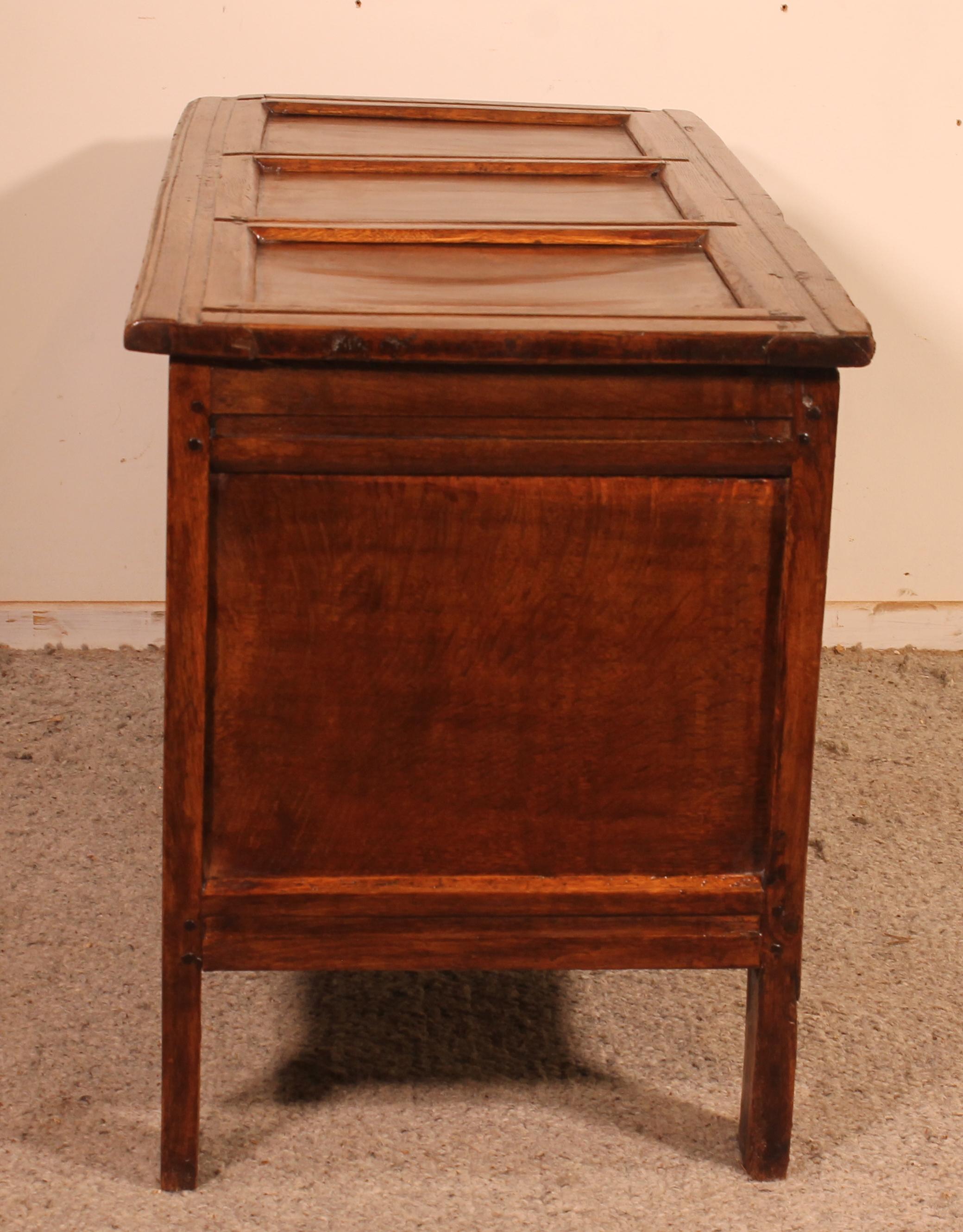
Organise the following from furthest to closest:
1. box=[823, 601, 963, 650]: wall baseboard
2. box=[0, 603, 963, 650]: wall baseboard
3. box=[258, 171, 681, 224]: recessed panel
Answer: box=[823, 601, 963, 650]: wall baseboard < box=[0, 603, 963, 650]: wall baseboard < box=[258, 171, 681, 224]: recessed panel

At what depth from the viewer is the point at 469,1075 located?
1690 mm

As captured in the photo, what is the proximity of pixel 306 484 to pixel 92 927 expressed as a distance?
34.0 inches

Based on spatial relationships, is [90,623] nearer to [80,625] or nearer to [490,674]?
[80,625]

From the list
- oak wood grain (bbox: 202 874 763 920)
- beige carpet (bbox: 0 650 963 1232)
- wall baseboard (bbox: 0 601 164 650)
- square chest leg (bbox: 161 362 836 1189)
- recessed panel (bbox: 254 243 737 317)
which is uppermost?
recessed panel (bbox: 254 243 737 317)

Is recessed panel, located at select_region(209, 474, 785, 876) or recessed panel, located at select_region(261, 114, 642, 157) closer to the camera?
recessed panel, located at select_region(209, 474, 785, 876)

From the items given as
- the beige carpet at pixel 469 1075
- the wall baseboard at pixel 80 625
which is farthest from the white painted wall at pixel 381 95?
the beige carpet at pixel 469 1075

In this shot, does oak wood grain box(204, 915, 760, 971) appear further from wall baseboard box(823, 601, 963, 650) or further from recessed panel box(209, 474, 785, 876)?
wall baseboard box(823, 601, 963, 650)

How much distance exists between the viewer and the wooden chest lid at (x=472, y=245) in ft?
4.16

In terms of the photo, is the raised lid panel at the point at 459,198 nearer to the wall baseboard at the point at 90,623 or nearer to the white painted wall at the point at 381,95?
the white painted wall at the point at 381,95

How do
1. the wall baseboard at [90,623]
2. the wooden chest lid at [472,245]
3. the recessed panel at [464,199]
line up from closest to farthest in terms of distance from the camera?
the wooden chest lid at [472,245] < the recessed panel at [464,199] < the wall baseboard at [90,623]

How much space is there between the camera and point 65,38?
2334 millimetres

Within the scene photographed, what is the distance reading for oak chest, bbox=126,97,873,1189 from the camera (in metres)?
1.30

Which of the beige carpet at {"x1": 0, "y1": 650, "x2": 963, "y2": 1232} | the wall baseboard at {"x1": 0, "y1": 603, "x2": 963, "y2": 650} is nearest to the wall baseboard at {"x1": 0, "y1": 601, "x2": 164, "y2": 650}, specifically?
the wall baseboard at {"x1": 0, "y1": 603, "x2": 963, "y2": 650}

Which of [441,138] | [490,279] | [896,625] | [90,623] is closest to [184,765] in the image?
[490,279]
